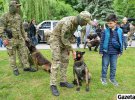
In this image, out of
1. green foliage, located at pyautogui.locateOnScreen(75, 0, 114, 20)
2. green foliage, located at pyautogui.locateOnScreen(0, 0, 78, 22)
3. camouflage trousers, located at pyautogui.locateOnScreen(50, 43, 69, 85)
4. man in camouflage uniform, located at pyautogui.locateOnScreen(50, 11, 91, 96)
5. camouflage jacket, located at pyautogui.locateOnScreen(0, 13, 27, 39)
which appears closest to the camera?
man in camouflage uniform, located at pyautogui.locateOnScreen(50, 11, 91, 96)

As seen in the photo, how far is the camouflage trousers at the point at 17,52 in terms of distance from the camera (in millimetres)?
9023

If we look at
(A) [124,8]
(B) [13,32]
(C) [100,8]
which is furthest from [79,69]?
(A) [124,8]

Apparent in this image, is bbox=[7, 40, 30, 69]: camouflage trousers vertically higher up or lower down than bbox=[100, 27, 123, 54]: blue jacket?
lower down

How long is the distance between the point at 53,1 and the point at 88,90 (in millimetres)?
21623

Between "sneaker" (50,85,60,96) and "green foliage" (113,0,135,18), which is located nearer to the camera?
"sneaker" (50,85,60,96)

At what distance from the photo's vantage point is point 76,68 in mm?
7883

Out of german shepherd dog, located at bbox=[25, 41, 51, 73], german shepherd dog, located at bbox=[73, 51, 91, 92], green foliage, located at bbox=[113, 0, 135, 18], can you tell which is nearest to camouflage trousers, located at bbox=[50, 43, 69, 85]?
german shepherd dog, located at bbox=[73, 51, 91, 92]

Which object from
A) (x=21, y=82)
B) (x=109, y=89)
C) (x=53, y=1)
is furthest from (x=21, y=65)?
(x=53, y=1)

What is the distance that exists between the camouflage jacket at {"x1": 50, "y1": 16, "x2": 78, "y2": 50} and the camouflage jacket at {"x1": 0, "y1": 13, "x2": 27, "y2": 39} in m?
1.86

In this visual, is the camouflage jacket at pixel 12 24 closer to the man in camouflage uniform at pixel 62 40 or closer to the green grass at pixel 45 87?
the green grass at pixel 45 87

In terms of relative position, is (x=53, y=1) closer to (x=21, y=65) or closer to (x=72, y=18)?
(x=21, y=65)

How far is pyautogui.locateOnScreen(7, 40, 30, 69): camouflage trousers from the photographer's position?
902cm

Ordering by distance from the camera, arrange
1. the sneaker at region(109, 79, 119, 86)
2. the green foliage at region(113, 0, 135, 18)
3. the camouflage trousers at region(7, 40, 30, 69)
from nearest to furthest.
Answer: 1. the sneaker at region(109, 79, 119, 86)
2. the camouflage trousers at region(7, 40, 30, 69)
3. the green foliage at region(113, 0, 135, 18)

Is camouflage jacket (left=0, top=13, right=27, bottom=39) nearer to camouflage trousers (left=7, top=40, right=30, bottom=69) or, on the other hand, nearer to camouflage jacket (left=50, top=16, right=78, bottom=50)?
camouflage trousers (left=7, top=40, right=30, bottom=69)
